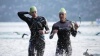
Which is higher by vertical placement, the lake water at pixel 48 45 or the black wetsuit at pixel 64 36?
the lake water at pixel 48 45

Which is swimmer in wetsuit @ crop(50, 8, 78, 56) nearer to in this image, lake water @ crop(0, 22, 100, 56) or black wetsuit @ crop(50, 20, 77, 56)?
black wetsuit @ crop(50, 20, 77, 56)

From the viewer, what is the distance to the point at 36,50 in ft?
28.3

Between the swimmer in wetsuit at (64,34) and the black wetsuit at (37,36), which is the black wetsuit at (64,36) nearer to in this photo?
the swimmer in wetsuit at (64,34)

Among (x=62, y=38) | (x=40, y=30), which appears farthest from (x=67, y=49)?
(x=40, y=30)

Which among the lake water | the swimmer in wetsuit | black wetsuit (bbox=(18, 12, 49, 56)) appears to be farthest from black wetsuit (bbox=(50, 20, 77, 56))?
the lake water

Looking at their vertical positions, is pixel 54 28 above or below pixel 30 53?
above

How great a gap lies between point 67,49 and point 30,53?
42.6 inches

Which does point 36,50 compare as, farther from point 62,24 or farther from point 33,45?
point 62,24

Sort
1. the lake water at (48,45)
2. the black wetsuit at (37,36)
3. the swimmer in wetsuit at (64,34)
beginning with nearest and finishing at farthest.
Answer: the swimmer in wetsuit at (64,34), the black wetsuit at (37,36), the lake water at (48,45)

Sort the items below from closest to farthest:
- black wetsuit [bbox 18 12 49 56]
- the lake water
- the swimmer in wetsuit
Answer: the swimmer in wetsuit, black wetsuit [bbox 18 12 49 56], the lake water

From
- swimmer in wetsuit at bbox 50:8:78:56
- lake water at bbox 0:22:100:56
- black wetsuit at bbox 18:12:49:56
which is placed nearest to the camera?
swimmer in wetsuit at bbox 50:8:78:56

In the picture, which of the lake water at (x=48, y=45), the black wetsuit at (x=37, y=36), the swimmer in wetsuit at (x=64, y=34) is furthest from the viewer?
the lake water at (x=48, y=45)

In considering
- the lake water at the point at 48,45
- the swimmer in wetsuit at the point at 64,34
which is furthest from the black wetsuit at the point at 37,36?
the lake water at the point at 48,45

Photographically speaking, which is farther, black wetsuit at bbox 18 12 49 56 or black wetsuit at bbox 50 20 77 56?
black wetsuit at bbox 18 12 49 56
